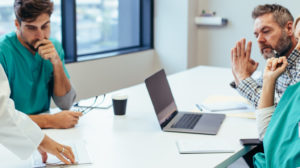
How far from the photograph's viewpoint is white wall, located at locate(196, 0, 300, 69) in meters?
4.49

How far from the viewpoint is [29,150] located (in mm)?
1358

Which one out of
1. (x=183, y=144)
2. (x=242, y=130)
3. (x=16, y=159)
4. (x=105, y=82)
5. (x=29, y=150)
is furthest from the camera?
(x=105, y=82)

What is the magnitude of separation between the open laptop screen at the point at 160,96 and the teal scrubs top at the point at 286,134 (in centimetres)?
58

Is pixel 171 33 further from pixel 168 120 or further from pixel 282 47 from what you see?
pixel 168 120

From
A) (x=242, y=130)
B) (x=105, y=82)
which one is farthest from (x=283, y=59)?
(x=105, y=82)

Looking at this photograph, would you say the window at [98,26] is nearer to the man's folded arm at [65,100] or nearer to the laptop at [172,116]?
the man's folded arm at [65,100]

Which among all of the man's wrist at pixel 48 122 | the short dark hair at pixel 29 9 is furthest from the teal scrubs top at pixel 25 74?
the man's wrist at pixel 48 122

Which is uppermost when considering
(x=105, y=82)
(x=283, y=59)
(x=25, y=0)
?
(x=25, y=0)

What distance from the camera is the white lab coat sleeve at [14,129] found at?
1.25 meters

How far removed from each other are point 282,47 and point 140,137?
2.98 ft

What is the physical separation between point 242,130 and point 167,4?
3.13m

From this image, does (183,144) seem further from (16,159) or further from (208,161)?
(16,159)

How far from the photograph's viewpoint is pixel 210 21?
465 centimetres

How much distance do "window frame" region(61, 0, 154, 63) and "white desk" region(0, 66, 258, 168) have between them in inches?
63.9
